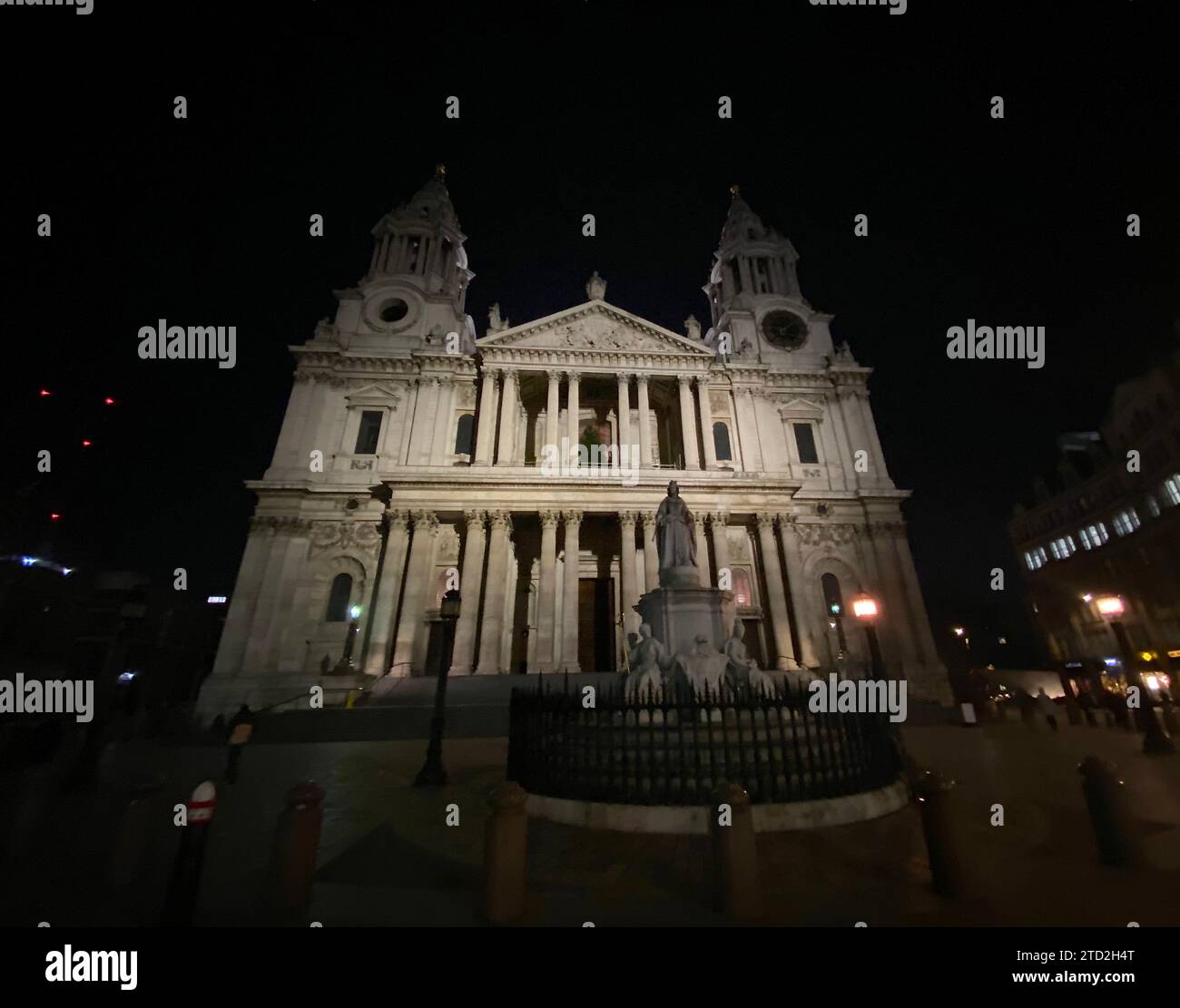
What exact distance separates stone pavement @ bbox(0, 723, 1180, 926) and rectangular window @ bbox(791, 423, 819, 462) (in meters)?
21.3

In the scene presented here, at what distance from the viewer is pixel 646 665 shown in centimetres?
898

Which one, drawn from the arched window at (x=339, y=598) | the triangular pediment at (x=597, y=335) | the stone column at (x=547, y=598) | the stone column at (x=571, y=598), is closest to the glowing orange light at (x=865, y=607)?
the stone column at (x=571, y=598)

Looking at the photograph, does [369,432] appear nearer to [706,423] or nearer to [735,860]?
[706,423]

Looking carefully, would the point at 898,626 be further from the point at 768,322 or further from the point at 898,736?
the point at 768,322

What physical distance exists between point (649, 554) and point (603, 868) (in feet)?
55.5

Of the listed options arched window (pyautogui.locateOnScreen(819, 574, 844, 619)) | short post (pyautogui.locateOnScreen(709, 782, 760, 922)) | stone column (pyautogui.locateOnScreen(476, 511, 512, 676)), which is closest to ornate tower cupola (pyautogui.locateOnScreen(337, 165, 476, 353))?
stone column (pyautogui.locateOnScreen(476, 511, 512, 676))

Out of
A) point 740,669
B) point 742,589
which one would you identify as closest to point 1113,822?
point 740,669

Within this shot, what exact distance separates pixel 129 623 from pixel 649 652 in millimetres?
11573

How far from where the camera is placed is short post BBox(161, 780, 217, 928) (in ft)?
11.8

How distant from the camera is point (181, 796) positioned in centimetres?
780

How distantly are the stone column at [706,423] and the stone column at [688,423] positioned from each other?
1.46ft

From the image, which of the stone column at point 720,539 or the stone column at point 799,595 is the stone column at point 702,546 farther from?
the stone column at point 799,595

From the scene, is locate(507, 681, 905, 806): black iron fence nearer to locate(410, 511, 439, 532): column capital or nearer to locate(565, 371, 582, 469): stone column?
locate(410, 511, 439, 532): column capital
